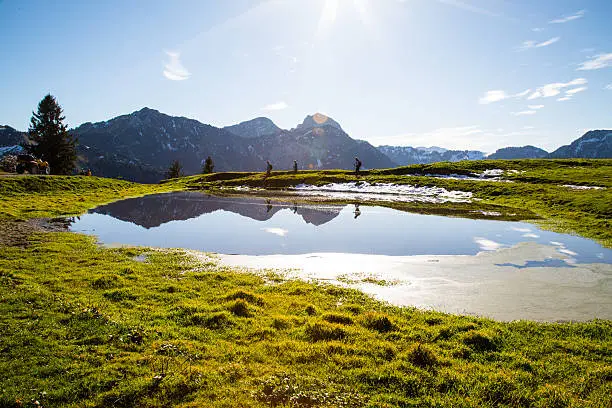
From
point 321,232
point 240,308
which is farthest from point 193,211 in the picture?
point 240,308

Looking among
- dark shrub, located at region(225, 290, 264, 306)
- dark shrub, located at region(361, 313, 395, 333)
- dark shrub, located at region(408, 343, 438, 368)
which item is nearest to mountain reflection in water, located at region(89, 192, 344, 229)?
dark shrub, located at region(225, 290, 264, 306)

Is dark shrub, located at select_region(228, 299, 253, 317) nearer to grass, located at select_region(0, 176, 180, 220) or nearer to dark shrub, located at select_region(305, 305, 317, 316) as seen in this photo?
dark shrub, located at select_region(305, 305, 317, 316)

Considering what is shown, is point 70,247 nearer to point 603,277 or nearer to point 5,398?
point 5,398

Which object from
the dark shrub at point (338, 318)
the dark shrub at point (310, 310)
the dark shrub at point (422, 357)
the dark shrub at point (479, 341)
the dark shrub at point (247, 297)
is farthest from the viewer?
the dark shrub at point (247, 297)

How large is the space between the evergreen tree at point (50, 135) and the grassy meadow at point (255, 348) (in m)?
83.7

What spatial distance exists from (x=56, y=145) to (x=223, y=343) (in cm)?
9844

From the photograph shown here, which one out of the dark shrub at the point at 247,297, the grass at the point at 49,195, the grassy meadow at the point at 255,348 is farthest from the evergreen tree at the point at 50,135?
the dark shrub at the point at 247,297

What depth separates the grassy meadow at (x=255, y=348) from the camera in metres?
8.83

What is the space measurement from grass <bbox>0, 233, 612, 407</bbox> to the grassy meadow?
0.04 m

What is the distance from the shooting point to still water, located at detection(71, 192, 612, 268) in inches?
974

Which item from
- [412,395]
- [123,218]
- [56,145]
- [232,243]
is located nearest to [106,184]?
[56,145]

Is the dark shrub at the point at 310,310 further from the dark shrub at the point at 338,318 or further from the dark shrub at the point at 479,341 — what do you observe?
the dark shrub at the point at 479,341

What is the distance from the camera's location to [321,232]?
31.1 m

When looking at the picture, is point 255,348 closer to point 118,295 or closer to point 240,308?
point 240,308
